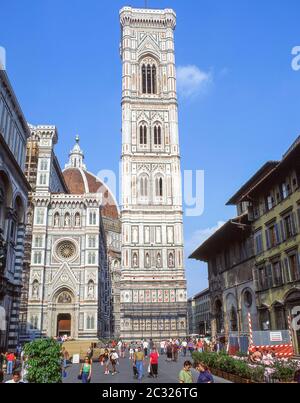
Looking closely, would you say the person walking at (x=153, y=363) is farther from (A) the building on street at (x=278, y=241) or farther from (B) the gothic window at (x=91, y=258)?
(B) the gothic window at (x=91, y=258)

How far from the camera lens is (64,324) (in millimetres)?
57312

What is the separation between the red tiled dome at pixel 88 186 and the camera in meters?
106

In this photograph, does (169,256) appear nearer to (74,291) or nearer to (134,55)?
(74,291)

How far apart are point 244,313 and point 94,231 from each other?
104 feet

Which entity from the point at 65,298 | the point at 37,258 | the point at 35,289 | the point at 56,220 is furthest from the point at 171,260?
the point at 35,289

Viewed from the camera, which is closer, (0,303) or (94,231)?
(0,303)

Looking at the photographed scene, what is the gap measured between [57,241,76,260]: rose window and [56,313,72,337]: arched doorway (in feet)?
27.5

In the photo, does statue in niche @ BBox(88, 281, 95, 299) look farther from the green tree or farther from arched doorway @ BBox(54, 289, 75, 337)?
the green tree

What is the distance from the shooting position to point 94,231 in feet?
198

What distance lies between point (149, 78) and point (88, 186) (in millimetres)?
42543

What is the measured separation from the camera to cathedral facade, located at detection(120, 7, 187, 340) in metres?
61.5

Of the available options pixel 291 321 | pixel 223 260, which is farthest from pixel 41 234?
pixel 291 321
